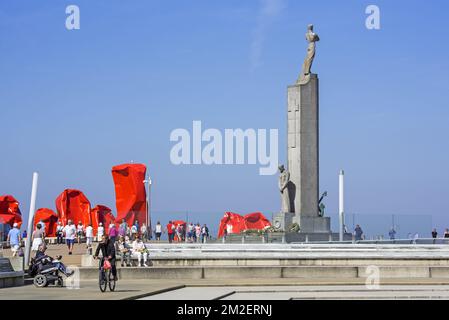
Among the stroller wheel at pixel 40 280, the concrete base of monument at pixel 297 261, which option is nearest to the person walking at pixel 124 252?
the concrete base of monument at pixel 297 261

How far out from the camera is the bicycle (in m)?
22.4

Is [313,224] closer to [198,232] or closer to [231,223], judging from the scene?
[198,232]

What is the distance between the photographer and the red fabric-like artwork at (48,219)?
170ft

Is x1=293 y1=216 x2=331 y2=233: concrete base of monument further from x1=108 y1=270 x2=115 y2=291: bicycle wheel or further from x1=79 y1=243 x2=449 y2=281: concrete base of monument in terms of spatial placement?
x1=108 y1=270 x2=115 y2=291: bicycle wheel

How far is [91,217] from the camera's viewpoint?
54375 millimetres

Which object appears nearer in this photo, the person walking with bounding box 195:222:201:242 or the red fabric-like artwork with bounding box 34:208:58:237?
the person walking with bounding box 195:222:201:242

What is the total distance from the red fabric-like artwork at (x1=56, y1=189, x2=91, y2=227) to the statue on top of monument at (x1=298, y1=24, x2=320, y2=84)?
1686cm

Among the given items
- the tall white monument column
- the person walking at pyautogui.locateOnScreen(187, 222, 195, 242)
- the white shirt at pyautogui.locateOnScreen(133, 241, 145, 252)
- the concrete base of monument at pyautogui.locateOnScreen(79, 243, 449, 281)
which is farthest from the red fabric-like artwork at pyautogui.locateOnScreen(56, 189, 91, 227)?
the white shirt at pyautogui.locateOnScreen(133, 241, 145, 252)

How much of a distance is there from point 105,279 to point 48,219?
30.5m

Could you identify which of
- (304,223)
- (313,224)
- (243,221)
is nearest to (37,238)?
(304,223)

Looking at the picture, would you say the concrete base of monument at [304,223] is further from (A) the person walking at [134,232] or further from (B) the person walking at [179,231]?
(A) the person walking at [134,232]

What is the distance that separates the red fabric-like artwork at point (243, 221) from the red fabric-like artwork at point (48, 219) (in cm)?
1007
